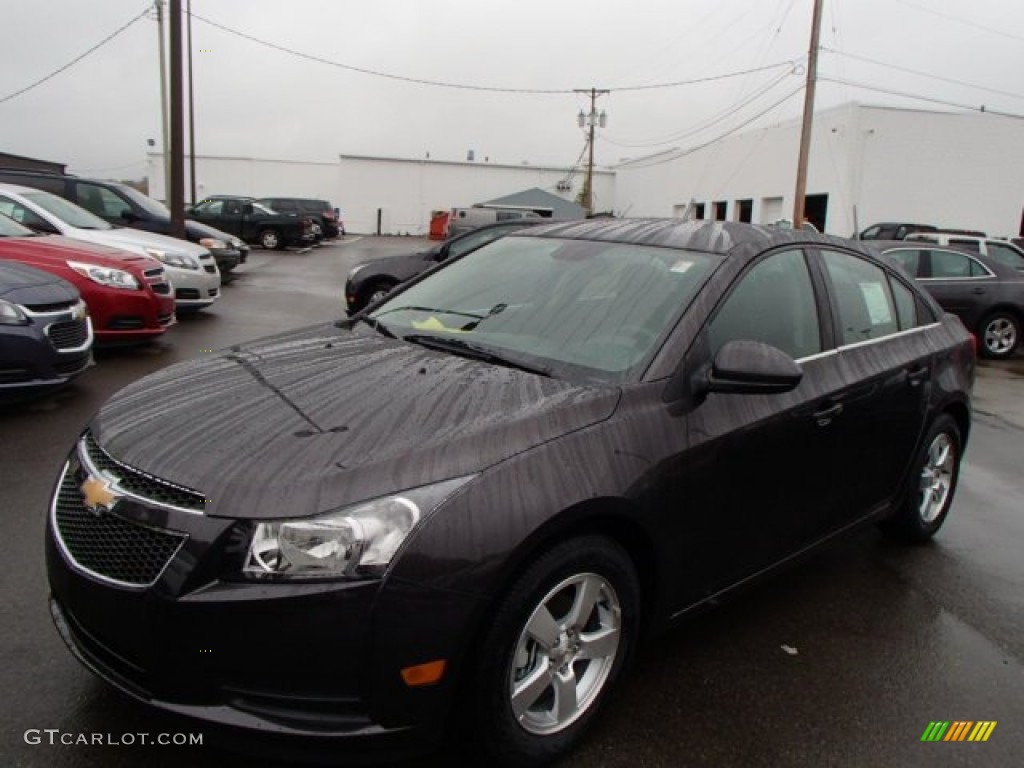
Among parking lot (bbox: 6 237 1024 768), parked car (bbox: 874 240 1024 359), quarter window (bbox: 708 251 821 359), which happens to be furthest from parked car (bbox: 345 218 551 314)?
quarter window (bbox: 708 251 821 359)

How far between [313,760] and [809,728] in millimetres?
1670

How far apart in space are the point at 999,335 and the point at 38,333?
42.2ft

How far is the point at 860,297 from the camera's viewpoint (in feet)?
12.5

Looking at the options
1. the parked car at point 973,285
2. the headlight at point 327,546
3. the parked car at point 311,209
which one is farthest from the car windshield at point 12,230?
the parked car at point 311,209

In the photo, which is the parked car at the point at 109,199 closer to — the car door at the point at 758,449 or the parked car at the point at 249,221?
the parked car at the point at 249,221

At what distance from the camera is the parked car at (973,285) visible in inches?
483

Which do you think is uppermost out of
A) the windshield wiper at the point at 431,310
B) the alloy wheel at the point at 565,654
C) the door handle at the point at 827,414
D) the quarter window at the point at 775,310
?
the quarter window at the point at 775,310

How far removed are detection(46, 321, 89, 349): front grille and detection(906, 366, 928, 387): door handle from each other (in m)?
5.51

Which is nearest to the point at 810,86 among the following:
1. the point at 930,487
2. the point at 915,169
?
the point at 915,169

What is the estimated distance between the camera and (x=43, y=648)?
111 inches

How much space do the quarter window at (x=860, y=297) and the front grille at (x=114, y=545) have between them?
286 centimetres

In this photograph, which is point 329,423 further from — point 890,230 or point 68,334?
point 890,230

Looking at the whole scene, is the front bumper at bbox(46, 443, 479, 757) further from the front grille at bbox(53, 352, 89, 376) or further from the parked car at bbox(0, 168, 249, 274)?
the parked car at bbox(0, 168, 249, 274)

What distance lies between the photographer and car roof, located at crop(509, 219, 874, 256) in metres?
3.28
